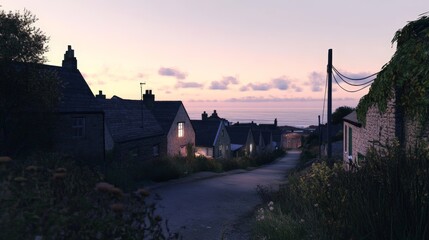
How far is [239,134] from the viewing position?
182 feet

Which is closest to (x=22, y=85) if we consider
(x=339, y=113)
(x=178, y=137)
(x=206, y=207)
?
(x=206, y=207)

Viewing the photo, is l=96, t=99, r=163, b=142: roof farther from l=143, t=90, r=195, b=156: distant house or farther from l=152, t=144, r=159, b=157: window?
l=143, t=90, r=195, b=156: distant house

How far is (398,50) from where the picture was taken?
1063cm

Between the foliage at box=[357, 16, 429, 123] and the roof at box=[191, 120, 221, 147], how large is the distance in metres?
32.0

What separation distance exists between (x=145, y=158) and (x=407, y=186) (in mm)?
25397

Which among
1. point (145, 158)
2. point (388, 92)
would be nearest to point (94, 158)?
point (145, 158)

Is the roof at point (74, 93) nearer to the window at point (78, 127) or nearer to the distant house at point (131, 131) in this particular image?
the window at point (78, 127)

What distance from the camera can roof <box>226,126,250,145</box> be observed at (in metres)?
54.9

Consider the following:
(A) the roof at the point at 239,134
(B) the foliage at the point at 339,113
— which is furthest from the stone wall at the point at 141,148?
(B) the foliage at the point at 339,113

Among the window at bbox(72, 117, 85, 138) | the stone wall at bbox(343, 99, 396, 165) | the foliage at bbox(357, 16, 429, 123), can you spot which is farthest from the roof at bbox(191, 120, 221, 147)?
the foliage at bbox(357, 16, 429, 123)

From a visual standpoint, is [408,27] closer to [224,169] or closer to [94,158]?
[94,158]

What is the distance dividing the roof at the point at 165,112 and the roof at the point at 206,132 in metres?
8.40

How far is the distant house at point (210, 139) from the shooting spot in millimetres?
43344

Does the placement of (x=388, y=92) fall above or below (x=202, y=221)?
above
